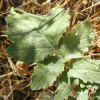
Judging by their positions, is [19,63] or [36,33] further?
[19,63]

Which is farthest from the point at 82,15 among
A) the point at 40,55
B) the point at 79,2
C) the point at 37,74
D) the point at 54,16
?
the point at 37,74

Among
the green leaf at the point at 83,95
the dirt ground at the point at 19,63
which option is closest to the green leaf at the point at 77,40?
the green leaf at the point at 83,95

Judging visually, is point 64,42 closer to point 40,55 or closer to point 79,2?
point 40,55

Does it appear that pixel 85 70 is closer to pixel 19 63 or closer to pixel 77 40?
pixel 77 40

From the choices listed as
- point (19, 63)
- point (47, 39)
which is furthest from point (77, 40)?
point (19, 63)

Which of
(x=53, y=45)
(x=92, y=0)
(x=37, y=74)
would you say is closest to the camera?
(x=37, y=74)

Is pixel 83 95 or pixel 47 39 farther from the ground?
pixel 47 39

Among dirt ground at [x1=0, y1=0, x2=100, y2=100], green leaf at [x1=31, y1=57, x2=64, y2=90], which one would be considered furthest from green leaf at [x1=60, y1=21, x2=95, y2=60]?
dirt ground at [x1=0, y1=0, x2=100, y2=100]
